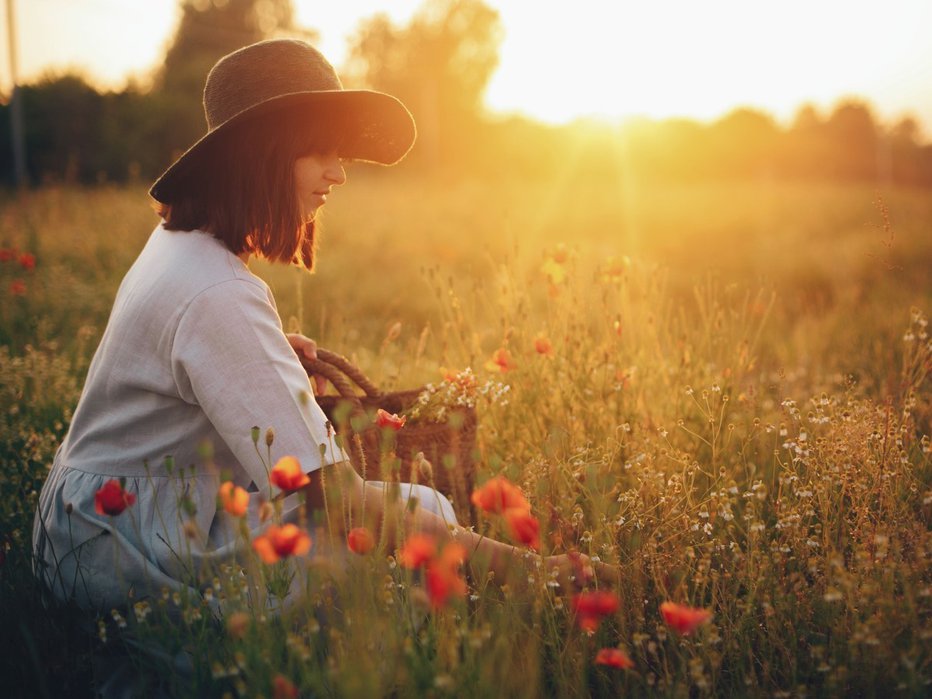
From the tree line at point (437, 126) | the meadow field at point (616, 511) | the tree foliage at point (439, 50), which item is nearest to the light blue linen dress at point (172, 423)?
the meadow field at point (616, 511)

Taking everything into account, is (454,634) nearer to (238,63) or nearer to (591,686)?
(591,686)

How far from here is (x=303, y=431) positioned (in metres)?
1.57

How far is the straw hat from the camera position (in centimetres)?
178

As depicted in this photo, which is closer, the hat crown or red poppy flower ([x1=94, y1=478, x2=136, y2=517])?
red poppy flower ([x1=94, y1=478, x2=136, y2=517])

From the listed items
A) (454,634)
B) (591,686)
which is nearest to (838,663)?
(591,686)

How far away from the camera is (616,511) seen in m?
1.75

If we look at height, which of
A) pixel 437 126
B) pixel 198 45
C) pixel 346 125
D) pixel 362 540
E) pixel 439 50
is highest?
pixel 439 50

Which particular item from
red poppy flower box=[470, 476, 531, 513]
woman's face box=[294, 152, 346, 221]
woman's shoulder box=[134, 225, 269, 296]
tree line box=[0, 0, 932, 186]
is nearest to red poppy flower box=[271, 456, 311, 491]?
red poppy flower box=[470, 476, 531, 513]

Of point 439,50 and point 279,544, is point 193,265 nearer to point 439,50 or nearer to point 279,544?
point 279,544

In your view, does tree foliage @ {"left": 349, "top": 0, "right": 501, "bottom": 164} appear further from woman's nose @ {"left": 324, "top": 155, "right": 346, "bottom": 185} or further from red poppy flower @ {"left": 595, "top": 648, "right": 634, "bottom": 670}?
red poppy flower @ {"left": 595, "top": 648, "right": 634, "bottom": 670}

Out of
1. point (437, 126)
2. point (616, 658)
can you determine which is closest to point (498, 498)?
point (616, 658)

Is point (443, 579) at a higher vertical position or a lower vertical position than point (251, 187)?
lower

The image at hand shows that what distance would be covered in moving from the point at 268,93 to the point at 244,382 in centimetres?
76

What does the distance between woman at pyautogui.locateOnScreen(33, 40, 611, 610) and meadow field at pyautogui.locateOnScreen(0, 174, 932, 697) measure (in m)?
0.14
